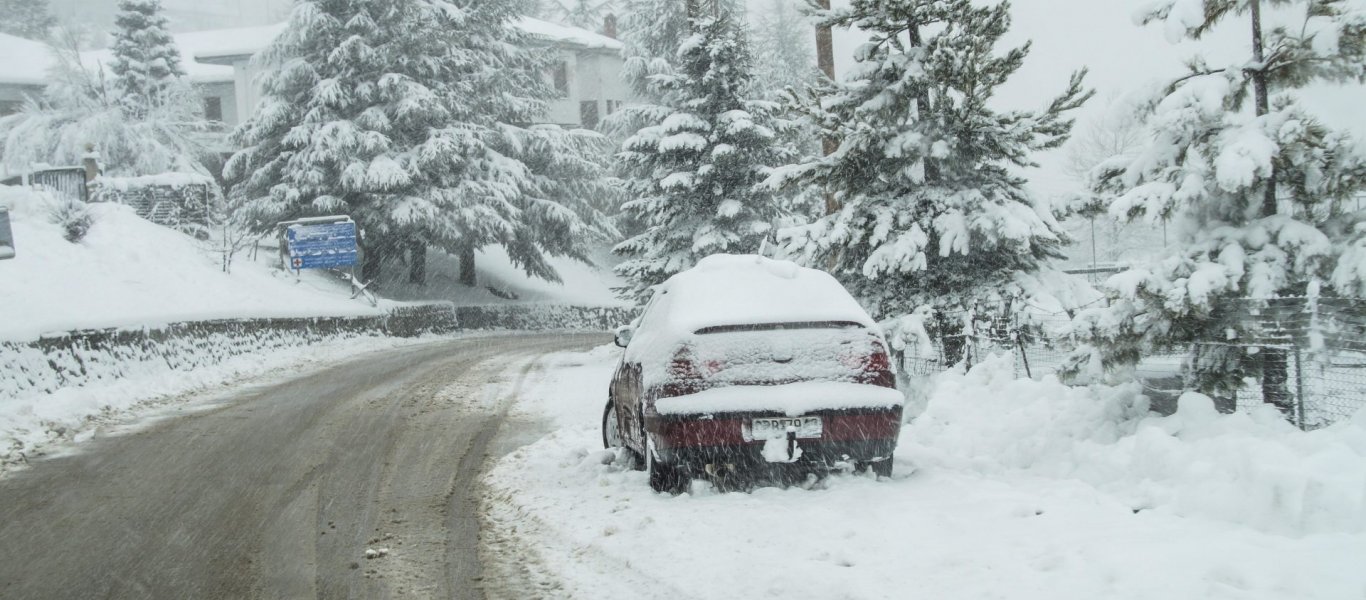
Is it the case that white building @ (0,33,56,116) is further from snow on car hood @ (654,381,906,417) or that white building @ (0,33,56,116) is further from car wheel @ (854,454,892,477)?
car wheel @ (854,454,892,477)

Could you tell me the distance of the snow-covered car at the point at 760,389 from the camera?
624cm

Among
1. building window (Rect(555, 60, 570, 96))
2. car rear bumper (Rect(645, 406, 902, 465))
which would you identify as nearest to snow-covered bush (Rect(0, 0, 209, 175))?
building window (Rect(555, 60, 570, 96))

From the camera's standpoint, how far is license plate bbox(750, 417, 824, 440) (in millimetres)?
6270

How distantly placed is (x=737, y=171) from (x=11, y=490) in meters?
15.2

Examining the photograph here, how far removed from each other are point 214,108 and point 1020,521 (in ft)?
165

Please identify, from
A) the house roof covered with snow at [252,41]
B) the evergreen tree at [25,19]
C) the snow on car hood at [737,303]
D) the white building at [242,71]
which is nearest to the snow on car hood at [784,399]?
the snow on car hood at [737,303]

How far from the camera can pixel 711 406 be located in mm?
6199

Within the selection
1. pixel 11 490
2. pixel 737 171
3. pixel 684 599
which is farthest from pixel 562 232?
pixel 684 599

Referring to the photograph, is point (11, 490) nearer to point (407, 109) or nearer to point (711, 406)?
point (711, 406)

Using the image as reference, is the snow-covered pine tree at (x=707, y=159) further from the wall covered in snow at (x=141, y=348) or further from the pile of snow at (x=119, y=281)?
A: the pile of snow at (x=119, y=281)

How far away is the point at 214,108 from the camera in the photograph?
47656 millimetres

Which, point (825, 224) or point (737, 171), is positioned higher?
point (737, 171)

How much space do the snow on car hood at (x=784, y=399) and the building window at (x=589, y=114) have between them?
46290 millimetres

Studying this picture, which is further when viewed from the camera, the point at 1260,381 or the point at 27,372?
the point at 27,372
